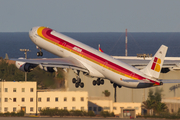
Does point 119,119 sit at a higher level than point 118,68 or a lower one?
lower

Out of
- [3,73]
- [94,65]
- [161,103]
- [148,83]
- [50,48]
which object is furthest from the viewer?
[3,73]

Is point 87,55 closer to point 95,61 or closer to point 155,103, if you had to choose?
point 95,61

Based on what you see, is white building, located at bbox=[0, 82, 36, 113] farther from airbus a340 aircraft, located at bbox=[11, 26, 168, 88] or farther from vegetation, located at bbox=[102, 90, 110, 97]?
airbus a340 aircraft, located at bbox=[11, 26, 168, 88]

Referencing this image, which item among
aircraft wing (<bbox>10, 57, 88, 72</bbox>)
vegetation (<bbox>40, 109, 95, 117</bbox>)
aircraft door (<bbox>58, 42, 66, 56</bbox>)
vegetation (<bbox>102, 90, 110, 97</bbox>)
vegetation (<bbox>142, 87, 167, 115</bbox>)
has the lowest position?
vegetation (<bbox>40, 109, 95, 117</bbox>)

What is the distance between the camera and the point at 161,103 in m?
118

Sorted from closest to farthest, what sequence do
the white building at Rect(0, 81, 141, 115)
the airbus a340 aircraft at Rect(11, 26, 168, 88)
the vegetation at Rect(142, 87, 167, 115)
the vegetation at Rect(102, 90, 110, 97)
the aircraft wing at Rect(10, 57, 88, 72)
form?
the airbus a340 aircraft at Rect(11, 26, 168, 88), the aircraft wing at Rect(10, 57, 88, 72), the white building at Rect(0, 81, 141, 115), the vegetation at Rect(142, 87, 167, 115), the vegetation at Rect(102, 90, 110, 97)

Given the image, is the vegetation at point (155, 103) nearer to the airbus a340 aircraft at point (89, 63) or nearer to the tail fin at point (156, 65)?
the airbus a340 aircraft at point (89, 63)

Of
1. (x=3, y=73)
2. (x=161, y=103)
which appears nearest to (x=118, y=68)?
(x=161, y=103)

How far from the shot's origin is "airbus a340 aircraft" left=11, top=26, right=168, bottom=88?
65.5m

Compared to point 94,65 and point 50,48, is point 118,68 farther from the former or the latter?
point 50,48

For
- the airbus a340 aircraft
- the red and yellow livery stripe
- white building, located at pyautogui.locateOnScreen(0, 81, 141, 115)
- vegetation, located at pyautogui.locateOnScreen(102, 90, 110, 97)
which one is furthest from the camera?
vegetation, located at pyautogui.locateOnScreen(102, 90, 110, 97)

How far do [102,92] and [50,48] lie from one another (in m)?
47.7

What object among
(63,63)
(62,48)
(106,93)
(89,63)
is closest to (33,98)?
(106,93)

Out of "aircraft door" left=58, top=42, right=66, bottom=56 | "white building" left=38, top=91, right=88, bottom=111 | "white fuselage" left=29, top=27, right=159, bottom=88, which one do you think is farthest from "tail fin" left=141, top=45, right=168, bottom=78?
"white building" left=38, top=91, right=88, bottom=111
